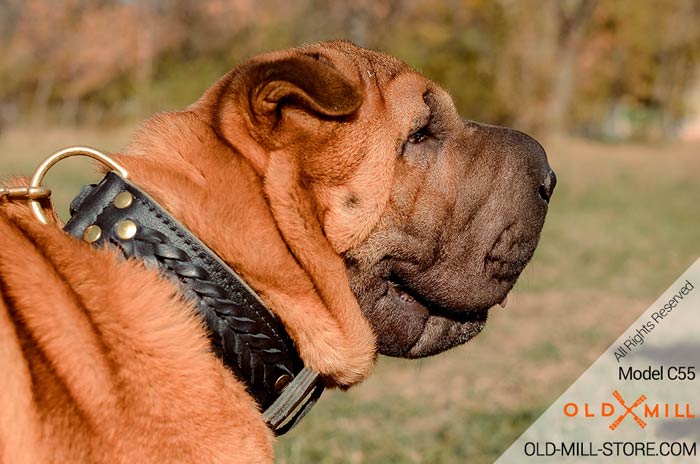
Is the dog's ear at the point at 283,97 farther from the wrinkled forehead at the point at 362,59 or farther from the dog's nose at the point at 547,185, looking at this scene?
the dog's nose at the point at 547,185

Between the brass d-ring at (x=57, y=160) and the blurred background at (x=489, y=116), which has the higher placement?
the brass d-ring at (x=57, y=160)

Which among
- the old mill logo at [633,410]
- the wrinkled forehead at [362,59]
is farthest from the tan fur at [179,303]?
the old mill logo at [633,410]

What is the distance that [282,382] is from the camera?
254 cm

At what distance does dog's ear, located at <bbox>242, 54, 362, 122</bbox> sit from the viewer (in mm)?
2631

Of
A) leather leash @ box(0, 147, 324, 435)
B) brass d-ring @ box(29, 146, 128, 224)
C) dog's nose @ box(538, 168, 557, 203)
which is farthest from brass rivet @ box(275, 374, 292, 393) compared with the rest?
dog's nose @ box(538, 168, 557, 203)

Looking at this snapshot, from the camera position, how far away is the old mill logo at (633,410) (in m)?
5.12

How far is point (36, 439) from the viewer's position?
2041 mm

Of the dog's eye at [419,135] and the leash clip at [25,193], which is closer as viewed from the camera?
the leash clip at [25,193]

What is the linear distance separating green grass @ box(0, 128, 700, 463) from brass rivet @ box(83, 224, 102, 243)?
893mm

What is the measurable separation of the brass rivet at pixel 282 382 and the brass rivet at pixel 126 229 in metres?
0.64

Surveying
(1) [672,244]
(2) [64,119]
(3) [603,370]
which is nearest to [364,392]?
(3) [603,370]

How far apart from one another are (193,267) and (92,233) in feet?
1.04

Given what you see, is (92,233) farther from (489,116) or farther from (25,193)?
(489,116)

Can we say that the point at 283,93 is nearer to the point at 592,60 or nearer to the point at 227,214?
the point at 227,214
